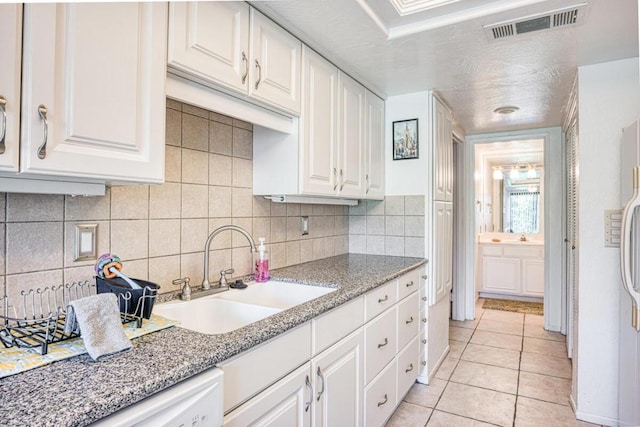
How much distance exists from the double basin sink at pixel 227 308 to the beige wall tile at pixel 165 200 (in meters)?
0.35

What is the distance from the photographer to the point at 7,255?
3.47ft

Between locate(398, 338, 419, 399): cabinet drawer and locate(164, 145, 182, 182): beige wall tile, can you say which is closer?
locate(164, 145, 182, 182): beige wall tile

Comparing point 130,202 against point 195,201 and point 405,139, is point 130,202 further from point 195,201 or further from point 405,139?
point 405,139

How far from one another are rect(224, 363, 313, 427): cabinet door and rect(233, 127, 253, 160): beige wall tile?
1.09m

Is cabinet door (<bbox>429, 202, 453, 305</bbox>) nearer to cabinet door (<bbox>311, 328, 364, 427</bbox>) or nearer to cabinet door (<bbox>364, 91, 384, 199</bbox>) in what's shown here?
cabinet door (<bbox>364, 91, 384, 199</bbox>)

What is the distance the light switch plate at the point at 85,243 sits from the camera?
4.00 feet

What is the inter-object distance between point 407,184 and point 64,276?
2162 mm

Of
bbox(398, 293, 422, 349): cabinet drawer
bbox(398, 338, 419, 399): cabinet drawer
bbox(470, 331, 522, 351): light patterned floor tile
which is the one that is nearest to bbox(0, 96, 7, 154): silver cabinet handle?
bbox(398, 293, 422, 349): cabinet drawer

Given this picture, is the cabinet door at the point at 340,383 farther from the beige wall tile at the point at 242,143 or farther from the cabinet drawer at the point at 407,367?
the beige wall tile at the point at 242,143

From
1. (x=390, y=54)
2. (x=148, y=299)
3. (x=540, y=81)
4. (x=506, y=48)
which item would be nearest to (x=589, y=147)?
(x=540, y=81)

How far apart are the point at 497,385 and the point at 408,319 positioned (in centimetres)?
91

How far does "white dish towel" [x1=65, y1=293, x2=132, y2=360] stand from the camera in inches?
33.6

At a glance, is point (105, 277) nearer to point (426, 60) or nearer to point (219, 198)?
point (219, 198)

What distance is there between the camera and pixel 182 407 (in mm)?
822
